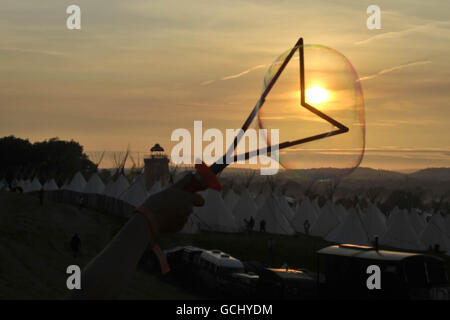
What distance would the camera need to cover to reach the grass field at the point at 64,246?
96.3 feet

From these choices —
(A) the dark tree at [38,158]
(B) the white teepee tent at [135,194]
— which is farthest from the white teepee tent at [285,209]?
(A) the dark tree at [38,158]

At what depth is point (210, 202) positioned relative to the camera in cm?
5666

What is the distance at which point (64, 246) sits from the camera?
43469 mm

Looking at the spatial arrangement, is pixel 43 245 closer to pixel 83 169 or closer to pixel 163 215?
pixel 163 215

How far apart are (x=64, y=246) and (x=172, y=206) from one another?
42.1 metres

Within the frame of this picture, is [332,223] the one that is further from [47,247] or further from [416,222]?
[47,247]

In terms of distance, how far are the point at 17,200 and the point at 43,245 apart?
Answer: 50.7 feet

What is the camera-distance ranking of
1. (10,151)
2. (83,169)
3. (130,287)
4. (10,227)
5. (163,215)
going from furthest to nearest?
(83,169), (10,151), (10,227), (130,287), (163,215)

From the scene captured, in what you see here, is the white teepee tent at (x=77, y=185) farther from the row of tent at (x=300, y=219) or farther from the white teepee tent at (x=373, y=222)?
the white teepee tent at (x=373, y=222)

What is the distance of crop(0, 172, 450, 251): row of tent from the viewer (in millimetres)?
50875

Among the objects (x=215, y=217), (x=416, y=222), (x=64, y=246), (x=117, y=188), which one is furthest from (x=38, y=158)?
(x=416, y=222)

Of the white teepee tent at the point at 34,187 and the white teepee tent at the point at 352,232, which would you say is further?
the white teepee tent at the point at 34,187

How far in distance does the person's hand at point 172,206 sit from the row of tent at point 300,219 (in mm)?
46165
